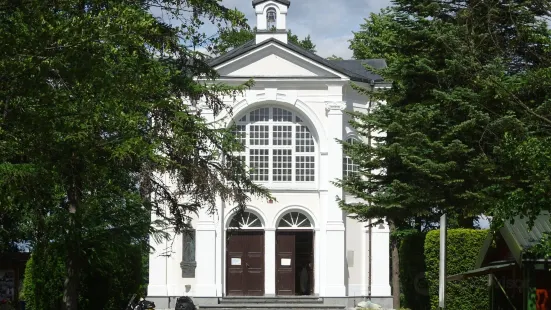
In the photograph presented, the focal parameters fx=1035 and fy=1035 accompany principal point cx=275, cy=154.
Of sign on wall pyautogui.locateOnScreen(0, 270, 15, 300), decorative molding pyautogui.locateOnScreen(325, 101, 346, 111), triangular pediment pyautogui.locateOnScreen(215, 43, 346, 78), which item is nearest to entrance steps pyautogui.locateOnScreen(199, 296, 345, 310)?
decorative molding pyautogui.locateOnScreen(325, 101, 346, 111)

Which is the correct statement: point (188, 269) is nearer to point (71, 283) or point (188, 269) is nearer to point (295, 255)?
point (295, 255)

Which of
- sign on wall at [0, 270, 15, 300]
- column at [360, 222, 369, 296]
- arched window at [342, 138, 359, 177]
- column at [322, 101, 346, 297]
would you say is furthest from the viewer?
arched window at [342, 138, 359, 177]

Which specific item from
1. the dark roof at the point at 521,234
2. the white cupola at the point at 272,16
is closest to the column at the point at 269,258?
the white cupola at the point at 272,16

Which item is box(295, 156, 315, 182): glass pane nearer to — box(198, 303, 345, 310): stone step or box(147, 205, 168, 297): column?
box(198, 303, 345, 310): stone step

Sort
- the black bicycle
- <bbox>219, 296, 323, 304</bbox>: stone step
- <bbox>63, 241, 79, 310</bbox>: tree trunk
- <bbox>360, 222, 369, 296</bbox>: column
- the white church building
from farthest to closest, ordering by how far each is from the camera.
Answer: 1. <bbox>360, 222, 369, 296</bbox>: column
2. the white church building
3. <bbox>219, 296, 323, 304</bbox>: stone step
4. the black bicycle
5. <bbox>63, 241, 79, 310</bbox>: tree trunk

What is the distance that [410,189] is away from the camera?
25.9 metres

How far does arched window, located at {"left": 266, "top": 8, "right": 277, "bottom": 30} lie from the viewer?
43.2 metres

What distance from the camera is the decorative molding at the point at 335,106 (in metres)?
40.4

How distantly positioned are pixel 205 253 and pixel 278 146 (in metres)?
5.04

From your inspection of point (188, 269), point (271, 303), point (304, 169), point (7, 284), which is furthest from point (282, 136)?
point (7, 284)

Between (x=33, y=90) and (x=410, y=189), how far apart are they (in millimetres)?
14511

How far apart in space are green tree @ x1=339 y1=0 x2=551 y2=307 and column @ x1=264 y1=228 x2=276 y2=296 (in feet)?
41.3

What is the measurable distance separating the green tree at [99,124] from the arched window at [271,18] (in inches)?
732

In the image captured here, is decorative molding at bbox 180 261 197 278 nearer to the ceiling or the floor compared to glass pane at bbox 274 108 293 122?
nearer to the floor
